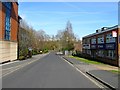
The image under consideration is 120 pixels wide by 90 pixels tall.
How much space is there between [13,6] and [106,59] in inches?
810

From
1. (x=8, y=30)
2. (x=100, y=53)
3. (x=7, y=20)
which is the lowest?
(x=100, y=53)

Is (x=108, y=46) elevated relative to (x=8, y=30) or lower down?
lower down

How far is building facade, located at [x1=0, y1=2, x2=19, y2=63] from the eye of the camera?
146 ft

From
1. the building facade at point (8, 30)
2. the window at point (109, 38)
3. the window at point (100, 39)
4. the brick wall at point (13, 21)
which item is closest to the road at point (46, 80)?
the building facade at point (8, 30)

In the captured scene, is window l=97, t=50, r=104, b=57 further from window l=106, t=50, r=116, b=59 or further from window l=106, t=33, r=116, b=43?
window l=106, t=33, r=116, b=43

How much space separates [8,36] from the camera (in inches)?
1997

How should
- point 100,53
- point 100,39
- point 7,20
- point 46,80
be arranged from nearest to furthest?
1. point 46,80
2. point 7,20
3. point 100,39
4. point 100,53

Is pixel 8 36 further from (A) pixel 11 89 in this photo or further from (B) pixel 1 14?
(A) pixel 11 89

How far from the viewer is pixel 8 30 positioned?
50906 mm

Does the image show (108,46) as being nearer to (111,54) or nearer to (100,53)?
(111,54)

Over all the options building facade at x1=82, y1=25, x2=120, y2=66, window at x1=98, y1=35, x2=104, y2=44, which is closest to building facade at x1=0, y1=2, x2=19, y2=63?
building facade at x1=82, y1=25, x2=120, y2=66

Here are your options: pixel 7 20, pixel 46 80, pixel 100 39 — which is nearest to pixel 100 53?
pixel 100 39

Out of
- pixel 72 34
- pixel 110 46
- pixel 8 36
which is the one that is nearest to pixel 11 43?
pixel 8 36

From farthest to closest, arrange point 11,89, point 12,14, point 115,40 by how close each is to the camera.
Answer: point 12,14, point 115,40, point 11,89
